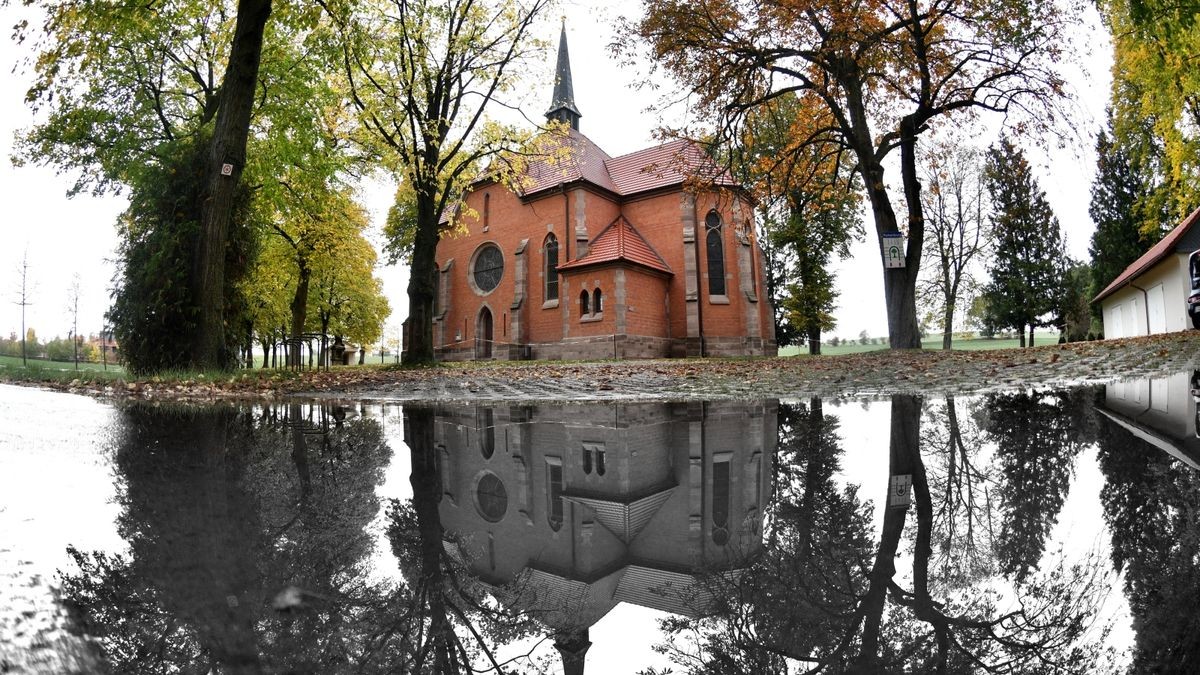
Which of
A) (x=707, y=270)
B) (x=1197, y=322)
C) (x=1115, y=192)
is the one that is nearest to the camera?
(x=1197, y=322)

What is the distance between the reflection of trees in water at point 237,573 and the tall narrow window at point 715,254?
27.0 meters

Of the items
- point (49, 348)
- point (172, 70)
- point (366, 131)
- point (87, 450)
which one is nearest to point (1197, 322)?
point (87, 450)

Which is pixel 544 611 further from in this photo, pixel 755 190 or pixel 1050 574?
pixel 755 190

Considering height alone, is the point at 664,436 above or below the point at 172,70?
below

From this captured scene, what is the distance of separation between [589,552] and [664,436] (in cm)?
170

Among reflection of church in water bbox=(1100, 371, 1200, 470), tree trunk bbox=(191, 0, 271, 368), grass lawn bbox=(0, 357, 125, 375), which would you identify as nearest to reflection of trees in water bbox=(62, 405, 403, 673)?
reflection of church in water bbox=(1100, 371, 1200, 470)

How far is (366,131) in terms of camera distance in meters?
15.6

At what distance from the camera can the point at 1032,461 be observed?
1958 mm

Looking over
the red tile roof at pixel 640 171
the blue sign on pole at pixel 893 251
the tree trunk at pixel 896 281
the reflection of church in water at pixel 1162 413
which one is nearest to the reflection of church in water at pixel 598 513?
A: the reflection of church in water at pixel 1162 413

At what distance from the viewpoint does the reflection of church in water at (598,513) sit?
1.10 m

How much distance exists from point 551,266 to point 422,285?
44.1ft

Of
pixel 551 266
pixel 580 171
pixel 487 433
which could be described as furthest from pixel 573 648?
pixel 580 171

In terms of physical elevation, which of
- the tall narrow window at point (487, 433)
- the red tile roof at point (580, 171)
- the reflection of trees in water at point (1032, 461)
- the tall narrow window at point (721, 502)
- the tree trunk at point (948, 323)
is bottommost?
the tall narrow window at point (721, 502)

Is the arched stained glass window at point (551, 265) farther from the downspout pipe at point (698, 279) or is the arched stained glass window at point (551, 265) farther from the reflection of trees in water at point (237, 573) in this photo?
the reflection of trees in water at point (237, 573)
